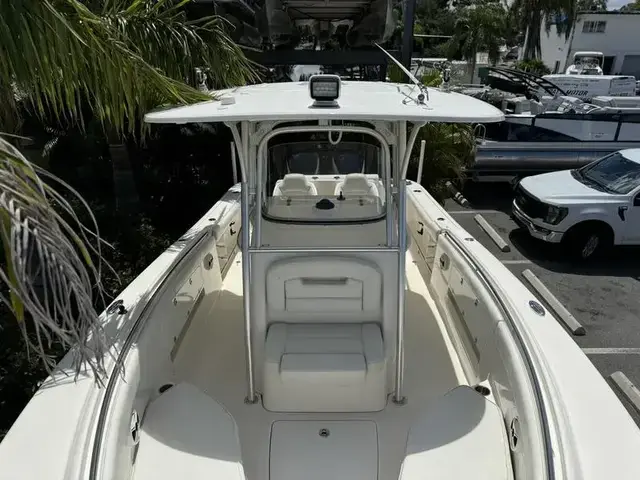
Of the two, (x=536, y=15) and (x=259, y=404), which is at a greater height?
(x=536, y=15)

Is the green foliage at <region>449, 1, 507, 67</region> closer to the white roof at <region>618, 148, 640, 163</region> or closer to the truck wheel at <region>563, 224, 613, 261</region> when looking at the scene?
the white roof at <region>618, 148, 640, 163</region>

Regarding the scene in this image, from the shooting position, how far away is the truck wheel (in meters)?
6.96

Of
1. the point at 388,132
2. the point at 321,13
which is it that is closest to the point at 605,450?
the point at 388,132

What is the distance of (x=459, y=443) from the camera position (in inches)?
89.3

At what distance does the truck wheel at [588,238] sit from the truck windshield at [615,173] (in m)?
0.59

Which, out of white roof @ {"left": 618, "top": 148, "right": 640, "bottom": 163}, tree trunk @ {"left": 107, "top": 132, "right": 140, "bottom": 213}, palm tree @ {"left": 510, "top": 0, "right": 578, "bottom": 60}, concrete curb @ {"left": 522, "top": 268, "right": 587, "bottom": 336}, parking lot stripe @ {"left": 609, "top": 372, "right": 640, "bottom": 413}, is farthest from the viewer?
→ palm tree @ {"left": 510, "top": 0, "right": 578, "bottom": 60}

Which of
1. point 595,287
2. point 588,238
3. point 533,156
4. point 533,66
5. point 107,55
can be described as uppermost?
point 107,55

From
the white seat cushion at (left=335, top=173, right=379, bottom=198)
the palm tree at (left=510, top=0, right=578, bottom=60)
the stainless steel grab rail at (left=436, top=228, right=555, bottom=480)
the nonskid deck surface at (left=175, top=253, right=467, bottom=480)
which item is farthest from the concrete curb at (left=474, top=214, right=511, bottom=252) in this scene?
the palm tree at (left=510, top=0, right=578, bottom=60)

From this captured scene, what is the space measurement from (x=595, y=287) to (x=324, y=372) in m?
5.05

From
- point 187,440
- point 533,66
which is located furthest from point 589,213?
point 533,66

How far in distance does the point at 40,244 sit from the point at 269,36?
570 cm

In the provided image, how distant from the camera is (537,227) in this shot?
7211 millimetres

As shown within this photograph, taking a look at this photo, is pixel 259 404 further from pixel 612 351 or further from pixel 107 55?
pixel 612 351

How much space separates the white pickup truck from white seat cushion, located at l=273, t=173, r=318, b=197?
4.44 metres
